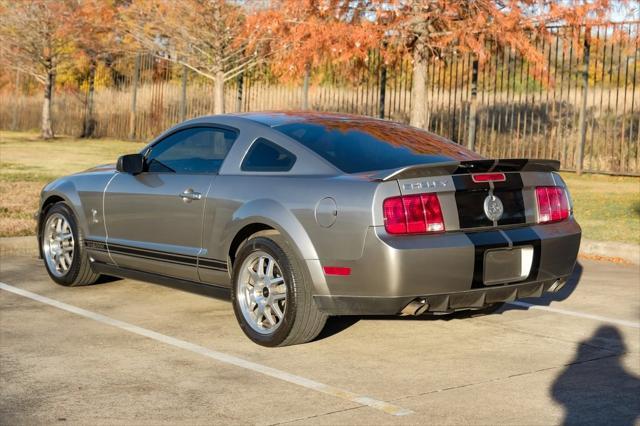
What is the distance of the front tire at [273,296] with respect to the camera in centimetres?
613

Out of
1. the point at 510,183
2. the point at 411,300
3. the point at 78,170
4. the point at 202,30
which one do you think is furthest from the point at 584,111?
the point at 411,300

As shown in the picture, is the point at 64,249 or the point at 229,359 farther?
the point at 64,249

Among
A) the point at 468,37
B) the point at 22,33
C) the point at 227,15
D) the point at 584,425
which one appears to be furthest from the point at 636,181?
the point at 22,33

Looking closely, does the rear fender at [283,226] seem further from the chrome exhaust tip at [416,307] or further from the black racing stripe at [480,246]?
the black racing stripe at [480,246]

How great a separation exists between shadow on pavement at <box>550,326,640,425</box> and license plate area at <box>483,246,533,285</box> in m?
0.62

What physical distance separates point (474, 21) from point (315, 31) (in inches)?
96.6

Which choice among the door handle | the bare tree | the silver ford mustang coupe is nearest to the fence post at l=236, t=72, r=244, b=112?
the bare tree

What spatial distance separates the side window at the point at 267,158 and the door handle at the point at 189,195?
398 mm

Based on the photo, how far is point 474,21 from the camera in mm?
15281

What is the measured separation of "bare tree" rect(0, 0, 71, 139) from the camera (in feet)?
104

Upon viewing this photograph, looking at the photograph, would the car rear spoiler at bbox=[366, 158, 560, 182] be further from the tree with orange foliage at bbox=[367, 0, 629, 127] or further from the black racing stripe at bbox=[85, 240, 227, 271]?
the tree with orange foliage at bbox=[367, 0, 629, 127]

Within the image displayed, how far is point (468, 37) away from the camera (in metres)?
15.2

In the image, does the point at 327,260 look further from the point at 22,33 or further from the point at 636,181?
the point at 22,33

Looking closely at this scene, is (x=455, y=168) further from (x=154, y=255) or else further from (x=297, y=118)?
(x=154, y=255)
